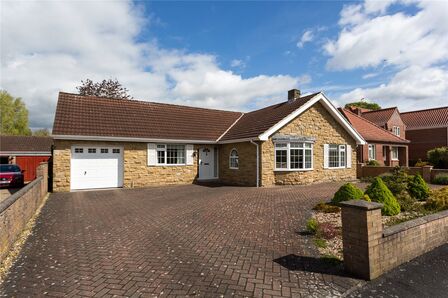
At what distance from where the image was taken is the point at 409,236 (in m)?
5.51

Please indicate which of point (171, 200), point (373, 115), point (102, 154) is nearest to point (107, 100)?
point (102, 154)

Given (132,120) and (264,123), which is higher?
(132,120)

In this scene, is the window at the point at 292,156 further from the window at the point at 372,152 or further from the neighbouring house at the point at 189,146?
the window at the point at 372,152

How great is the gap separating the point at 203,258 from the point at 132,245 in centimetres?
183

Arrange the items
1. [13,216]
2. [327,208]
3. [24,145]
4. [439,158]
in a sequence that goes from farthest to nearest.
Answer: [24,145] → [439,158] → [327,208] → [13,216]

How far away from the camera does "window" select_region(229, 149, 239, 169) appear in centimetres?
1809

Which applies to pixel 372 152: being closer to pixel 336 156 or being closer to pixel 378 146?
pixel 378 146

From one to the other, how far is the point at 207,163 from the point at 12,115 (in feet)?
146

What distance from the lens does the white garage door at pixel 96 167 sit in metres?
15.1

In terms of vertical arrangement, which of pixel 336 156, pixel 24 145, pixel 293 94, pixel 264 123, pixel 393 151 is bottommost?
pixel 336 156

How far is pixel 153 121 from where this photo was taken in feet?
61.6

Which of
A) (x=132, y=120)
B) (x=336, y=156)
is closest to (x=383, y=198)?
(x=336, y=156)

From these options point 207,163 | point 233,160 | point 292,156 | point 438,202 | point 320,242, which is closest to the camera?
point 320,242

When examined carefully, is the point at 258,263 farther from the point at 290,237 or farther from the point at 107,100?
the point at 107,100
